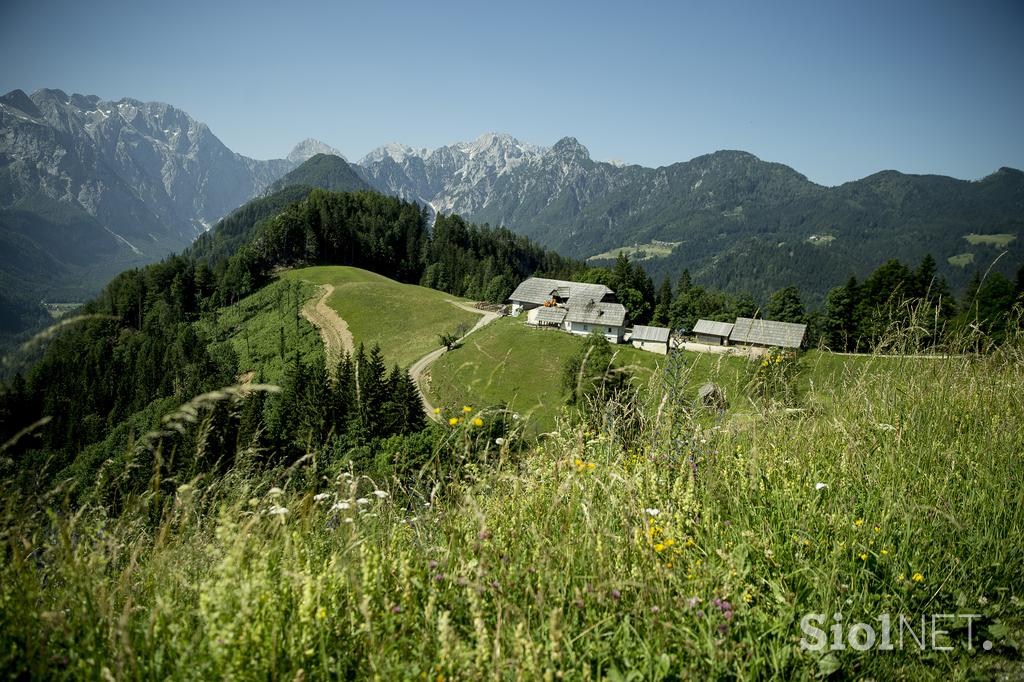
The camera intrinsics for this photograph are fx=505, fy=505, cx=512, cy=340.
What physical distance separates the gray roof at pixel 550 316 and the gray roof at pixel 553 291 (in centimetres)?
1143

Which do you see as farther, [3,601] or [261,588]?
[261,588]

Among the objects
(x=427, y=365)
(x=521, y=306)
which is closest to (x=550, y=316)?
(x=521, y=306)

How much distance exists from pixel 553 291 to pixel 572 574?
83683 mm

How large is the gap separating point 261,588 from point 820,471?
13.8 ft

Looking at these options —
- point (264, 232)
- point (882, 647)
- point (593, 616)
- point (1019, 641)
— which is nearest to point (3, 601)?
point (593, 616)

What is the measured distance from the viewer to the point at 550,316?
6881 cm

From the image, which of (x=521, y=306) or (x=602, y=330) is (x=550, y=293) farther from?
(x=602, y=330)

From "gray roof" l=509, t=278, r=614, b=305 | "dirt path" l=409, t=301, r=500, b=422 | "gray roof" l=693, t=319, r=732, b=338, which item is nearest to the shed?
"gray roof" l=509, t=278, r=614, b=305

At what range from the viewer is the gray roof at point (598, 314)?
69625 mm

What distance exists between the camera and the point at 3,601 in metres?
2.27

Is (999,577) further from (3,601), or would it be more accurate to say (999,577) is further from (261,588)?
(3,601)

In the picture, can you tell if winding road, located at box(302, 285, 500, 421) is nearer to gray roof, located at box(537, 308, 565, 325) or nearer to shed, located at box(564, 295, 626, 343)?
gray roof, located at box(537, 308, 565, 325)

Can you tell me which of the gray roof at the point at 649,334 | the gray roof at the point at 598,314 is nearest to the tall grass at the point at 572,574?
the gray roof at the point at 649,334

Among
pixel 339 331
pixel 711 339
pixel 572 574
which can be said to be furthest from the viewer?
pixel 711 339
